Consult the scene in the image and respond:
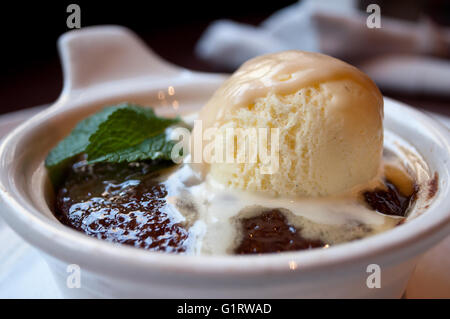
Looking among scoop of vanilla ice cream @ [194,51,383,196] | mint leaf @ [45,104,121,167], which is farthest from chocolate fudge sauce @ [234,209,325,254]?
mint leaf @ [45,104,121,167]

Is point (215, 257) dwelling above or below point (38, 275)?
above

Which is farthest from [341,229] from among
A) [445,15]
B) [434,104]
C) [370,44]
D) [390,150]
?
[445,15]

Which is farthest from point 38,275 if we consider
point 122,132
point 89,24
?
point 89,24

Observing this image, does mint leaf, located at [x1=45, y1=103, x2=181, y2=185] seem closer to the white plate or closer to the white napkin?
the white plate

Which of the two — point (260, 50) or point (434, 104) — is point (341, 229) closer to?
point (434, 104)

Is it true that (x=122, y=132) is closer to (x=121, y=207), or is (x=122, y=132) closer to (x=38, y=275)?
(x=121, y=207)

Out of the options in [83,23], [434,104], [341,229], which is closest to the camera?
[341,229]

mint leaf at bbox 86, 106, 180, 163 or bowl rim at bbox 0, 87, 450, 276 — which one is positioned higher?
bowl rim at bbox 0, 87, 450, 276
